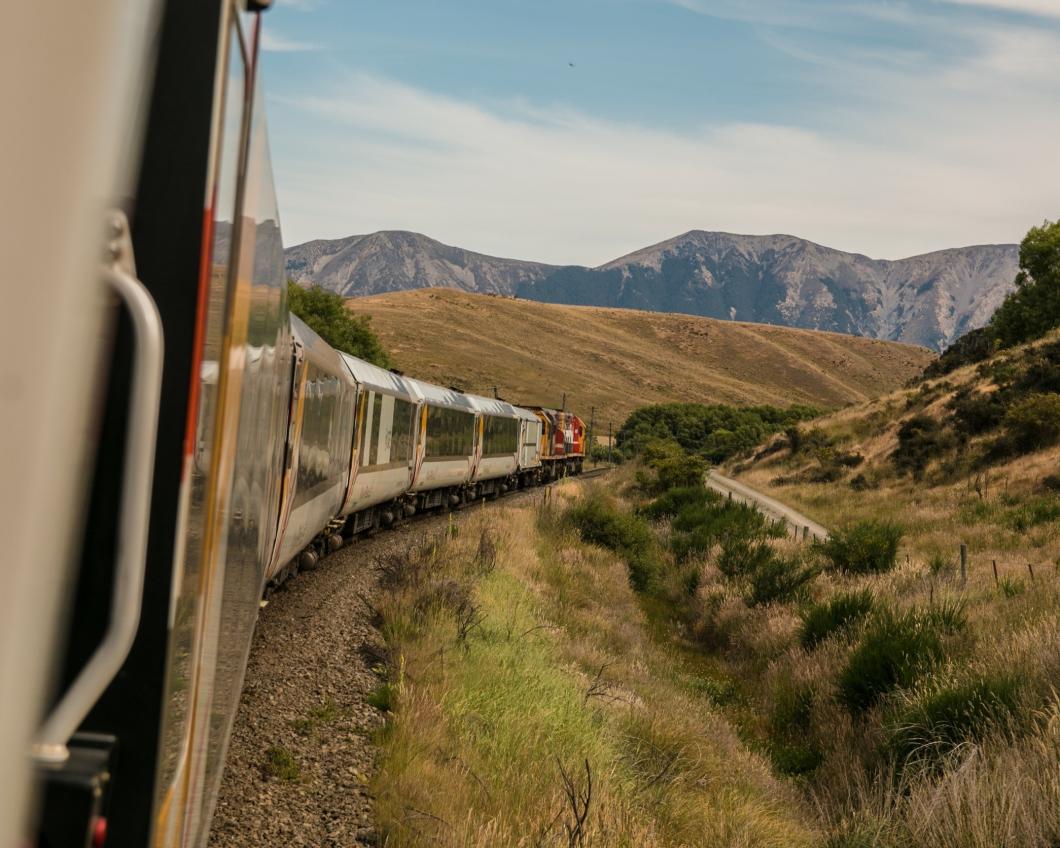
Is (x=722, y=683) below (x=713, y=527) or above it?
below

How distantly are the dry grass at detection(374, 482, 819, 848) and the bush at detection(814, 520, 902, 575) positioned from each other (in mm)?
6393

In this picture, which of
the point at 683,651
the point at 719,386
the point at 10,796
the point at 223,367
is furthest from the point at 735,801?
the point at 719,386

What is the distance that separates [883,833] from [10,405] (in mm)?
7282

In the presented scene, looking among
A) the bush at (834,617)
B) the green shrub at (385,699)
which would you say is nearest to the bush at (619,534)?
the bush at (834,617)

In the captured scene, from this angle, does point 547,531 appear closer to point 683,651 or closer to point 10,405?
point 683,651

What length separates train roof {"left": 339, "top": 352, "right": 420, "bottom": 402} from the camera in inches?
608

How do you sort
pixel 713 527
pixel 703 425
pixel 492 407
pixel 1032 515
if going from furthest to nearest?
pixel 703 425 → pixel 492 407 → pixel 713 527 → pixel 1032 515

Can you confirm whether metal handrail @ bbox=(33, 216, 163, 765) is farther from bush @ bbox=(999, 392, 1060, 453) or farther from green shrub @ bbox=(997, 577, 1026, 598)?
bush @ bbox=(999, 392, 1060, 453)

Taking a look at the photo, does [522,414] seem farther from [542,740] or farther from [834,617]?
[542,740]

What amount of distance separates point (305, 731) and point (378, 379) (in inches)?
382

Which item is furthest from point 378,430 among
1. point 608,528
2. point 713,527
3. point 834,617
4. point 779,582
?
point 713,527

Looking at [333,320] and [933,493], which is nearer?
[933,493]

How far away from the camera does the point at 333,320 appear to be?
7006 cm

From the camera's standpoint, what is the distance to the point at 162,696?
1770 millimetres
